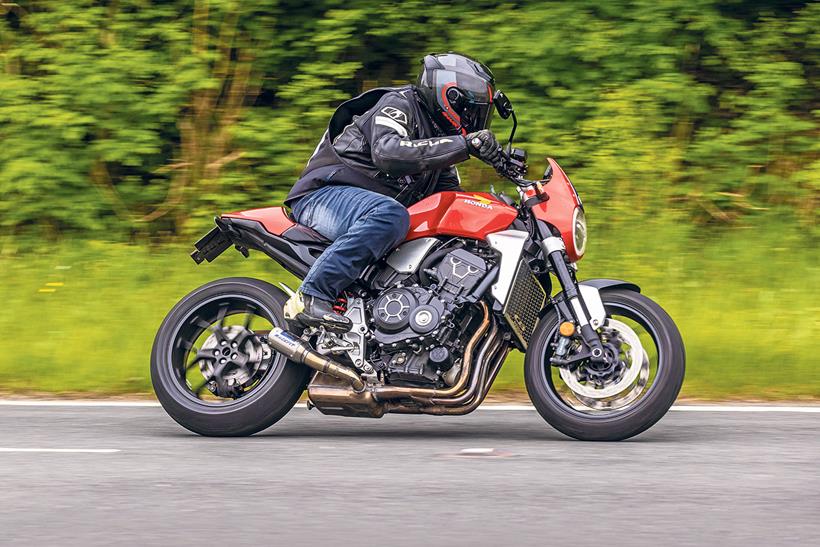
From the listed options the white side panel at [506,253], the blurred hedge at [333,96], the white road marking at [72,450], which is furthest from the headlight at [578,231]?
the blurred hedge at [333,96]

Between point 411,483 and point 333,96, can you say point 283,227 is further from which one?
point 333,96

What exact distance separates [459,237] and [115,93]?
5895mm

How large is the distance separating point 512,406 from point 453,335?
1171 mm

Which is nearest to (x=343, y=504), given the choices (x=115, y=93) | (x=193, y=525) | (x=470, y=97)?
(x=193, y=525)

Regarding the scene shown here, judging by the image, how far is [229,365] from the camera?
21.0ft

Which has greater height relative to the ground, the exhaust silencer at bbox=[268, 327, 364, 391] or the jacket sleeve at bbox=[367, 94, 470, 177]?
the jacket sleeve at bbox=[367, 94, 470, 177]

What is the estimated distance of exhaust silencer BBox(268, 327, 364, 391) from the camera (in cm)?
612

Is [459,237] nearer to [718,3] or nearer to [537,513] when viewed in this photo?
[537,513]

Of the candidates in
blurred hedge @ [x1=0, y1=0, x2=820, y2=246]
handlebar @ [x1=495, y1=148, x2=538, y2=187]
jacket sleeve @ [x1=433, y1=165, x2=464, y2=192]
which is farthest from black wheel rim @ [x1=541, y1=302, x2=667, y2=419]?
blurred hedge @ [x1=0, y1=0, x2=820, y2=246]

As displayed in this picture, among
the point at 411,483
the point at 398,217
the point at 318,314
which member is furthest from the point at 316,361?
the point at 411,483

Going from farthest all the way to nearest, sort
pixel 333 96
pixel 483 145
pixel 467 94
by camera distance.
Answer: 1. pixel 333 96
2. pixel 467 94
3. pixel 483 145

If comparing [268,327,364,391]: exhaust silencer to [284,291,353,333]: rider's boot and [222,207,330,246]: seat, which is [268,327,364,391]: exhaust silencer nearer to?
[284,291,353,333]: rider's boot

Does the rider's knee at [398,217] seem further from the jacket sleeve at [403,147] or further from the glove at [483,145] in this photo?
the glove at [483,145]

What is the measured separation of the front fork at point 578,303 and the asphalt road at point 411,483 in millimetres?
456
